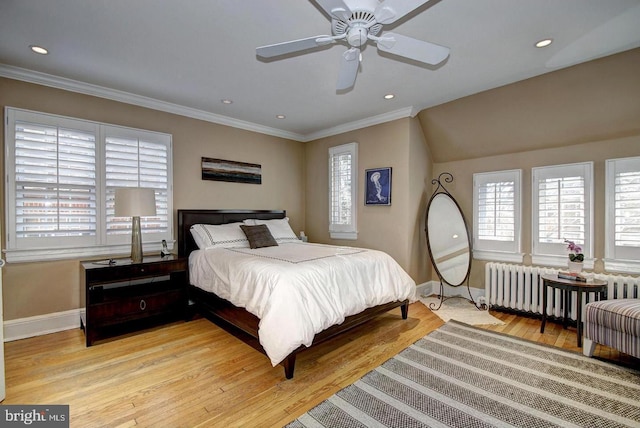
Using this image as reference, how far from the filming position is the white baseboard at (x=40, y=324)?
9.45 ft

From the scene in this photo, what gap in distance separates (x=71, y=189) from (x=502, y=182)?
507 centimetres

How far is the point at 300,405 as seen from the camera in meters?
1.94

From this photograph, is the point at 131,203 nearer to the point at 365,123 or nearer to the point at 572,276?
the point at 365,123

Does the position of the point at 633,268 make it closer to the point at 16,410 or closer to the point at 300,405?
the point at 300,405

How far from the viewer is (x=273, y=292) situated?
7.45ft

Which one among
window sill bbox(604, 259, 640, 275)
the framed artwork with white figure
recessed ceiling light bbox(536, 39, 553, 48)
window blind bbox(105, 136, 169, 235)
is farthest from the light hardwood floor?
recessed ceiling light bbox(536, 39, 553, 48)

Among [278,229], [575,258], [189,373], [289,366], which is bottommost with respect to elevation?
[189,373]

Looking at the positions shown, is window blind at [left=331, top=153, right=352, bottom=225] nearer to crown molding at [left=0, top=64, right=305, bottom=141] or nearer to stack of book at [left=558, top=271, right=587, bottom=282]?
crown molding at [left=0, top=64, right=305, bottom=141]

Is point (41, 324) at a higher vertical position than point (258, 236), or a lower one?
lower

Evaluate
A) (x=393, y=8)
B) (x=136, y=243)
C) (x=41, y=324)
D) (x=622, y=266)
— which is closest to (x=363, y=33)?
(x=393, y=8)

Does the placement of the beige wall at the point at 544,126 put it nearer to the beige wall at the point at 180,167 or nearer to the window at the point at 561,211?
the window at the point at 561,211

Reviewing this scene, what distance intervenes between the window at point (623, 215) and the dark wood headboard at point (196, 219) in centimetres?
431

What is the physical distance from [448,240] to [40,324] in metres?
4.85

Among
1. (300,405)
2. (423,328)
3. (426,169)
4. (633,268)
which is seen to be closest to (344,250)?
(423,328)
